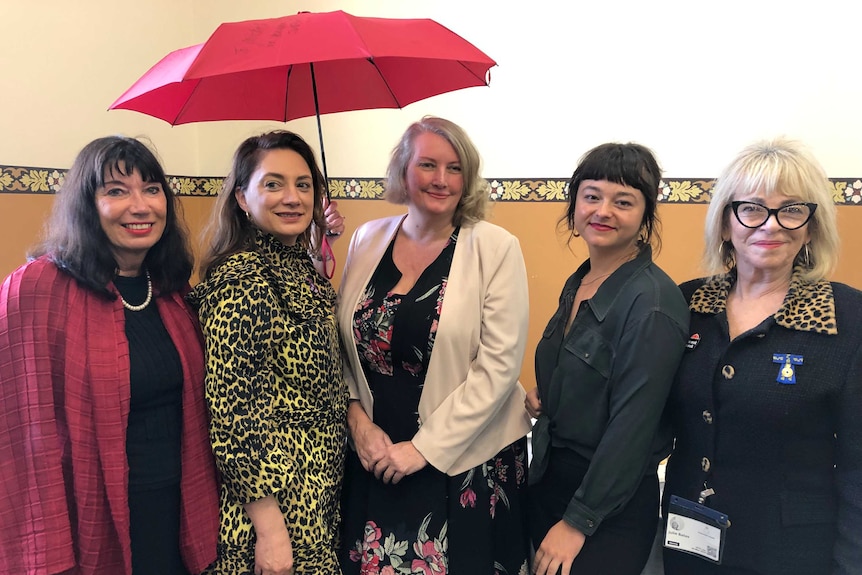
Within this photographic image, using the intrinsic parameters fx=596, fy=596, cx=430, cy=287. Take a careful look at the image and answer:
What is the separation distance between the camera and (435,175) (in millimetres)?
1554

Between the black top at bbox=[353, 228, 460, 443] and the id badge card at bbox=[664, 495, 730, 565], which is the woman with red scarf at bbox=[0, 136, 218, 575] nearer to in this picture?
the black top at bbox=[353, 228, 460, 443]

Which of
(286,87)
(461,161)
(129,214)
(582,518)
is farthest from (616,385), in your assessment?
(286,87)

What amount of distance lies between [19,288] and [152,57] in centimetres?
213

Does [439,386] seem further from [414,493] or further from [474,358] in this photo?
[414,493]

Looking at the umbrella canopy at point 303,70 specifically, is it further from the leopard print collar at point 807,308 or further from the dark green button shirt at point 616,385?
the leopard print collar at point 807,308

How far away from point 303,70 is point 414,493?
1268 millimetres

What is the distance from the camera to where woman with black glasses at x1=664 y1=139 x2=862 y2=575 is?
117 centimetres

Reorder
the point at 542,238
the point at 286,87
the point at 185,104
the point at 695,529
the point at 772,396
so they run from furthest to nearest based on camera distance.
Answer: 1. the point at 542,238
2. the point at 286,87
3. the point at 185,104
4. the point at 695,529
5. the point at 772,396

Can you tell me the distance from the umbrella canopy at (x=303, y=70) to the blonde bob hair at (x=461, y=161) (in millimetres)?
172

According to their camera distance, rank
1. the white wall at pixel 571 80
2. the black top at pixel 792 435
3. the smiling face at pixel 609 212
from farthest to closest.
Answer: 1. the white wall at pixel 571 80
2. the smiling face at pixel 609 212
3. the black top at pixel 792 435

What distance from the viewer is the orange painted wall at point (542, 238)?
7.56 ft

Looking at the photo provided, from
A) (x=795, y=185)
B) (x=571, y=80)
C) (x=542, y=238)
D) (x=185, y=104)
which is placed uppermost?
(x=571, y=80)

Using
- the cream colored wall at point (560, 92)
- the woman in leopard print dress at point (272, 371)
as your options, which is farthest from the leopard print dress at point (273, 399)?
the cream colored wall at point (560, 92)

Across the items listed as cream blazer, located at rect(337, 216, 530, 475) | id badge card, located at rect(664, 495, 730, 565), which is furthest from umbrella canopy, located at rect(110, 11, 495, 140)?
id badge card, located at rect(664, 495, 730, 565)
